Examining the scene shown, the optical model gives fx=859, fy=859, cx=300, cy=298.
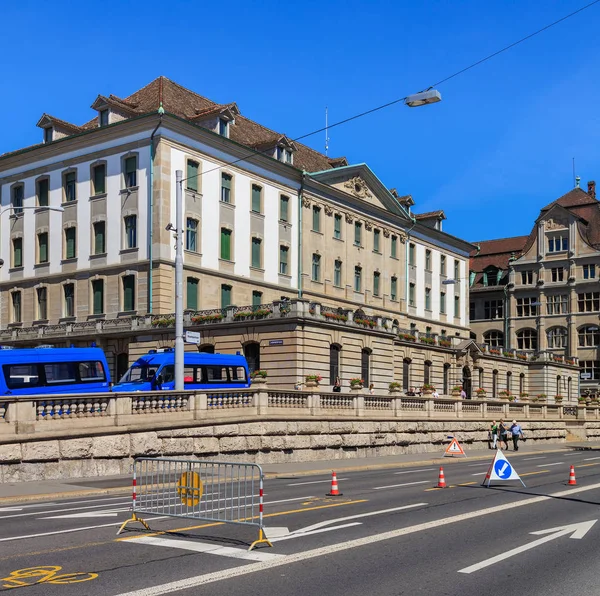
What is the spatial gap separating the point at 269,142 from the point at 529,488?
41945 mm

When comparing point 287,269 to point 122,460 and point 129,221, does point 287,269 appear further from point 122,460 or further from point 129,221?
point 122,460

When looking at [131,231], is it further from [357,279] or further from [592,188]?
[592,188]

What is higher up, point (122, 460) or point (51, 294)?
point (51, 294)

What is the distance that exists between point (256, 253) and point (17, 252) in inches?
649

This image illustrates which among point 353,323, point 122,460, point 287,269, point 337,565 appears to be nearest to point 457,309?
point 287,269

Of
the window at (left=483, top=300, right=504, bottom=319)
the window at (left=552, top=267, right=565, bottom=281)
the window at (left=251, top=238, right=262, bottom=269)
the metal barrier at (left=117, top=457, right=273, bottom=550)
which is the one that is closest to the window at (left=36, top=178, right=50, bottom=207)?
the window at (left=251, top=238, right=262, bottom=269)

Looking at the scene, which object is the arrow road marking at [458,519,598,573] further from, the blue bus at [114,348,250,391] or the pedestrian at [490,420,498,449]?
the pedestrian at [490,420,498,449]

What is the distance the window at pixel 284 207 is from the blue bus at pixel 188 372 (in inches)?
922

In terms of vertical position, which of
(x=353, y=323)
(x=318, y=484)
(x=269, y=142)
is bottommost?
Answer: (x=318, y=484)

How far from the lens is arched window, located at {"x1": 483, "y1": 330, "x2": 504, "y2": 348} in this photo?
101 meters

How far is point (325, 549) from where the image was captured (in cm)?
1134

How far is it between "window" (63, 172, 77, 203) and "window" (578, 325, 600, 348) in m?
59.4

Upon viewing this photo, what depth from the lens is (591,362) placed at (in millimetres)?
92125

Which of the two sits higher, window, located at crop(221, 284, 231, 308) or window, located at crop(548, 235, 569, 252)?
window, located at crop(548, 235, 569, 252)
